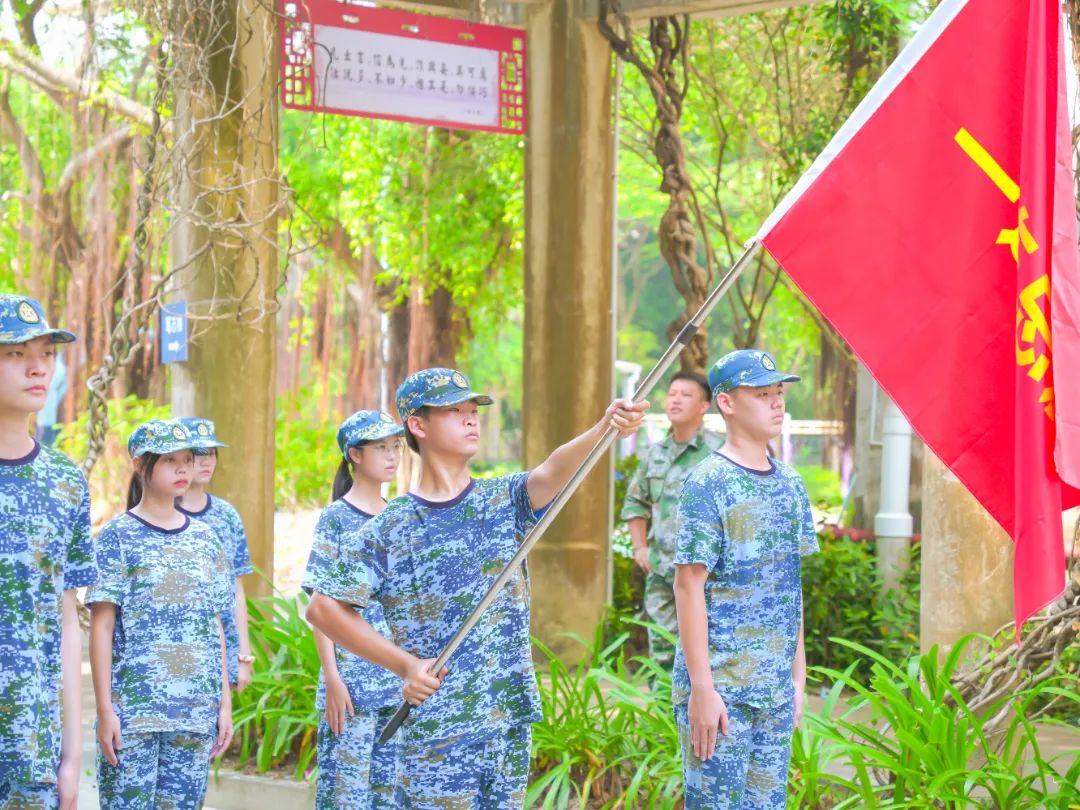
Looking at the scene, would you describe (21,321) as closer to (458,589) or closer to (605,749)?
(458,589)

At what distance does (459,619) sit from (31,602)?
1077 millimetres

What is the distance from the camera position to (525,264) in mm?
9812

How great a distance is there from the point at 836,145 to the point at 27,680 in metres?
2.43

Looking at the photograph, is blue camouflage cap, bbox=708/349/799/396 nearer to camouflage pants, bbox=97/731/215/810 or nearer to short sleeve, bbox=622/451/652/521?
camouflage pants, bbox=97/731/215/810

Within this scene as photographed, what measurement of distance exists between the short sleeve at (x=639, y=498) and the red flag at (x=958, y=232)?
4685 millimetres

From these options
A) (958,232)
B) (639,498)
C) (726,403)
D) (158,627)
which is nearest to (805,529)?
(726,403)

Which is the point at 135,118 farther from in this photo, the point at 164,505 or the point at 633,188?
the point at 164,505

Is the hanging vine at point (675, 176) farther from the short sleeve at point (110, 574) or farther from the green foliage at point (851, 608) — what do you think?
the short sleeve at point (110, 574)

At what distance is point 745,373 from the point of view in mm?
4906

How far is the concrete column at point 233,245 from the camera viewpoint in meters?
8.22

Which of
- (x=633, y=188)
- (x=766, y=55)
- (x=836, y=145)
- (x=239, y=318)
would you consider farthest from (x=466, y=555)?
(x=633, y=188)

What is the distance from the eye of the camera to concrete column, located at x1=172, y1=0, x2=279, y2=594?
27.0ft

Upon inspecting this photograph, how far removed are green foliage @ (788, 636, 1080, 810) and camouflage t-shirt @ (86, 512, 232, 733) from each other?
218 cm

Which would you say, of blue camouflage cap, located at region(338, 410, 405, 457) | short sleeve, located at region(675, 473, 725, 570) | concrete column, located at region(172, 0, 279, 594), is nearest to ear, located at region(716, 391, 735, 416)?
short sleeve, located at region(675, 473, 725, 570)
